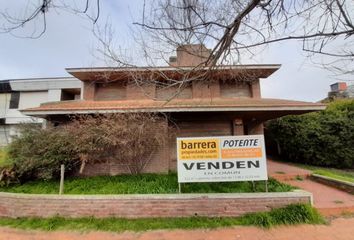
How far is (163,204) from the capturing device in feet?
19.6

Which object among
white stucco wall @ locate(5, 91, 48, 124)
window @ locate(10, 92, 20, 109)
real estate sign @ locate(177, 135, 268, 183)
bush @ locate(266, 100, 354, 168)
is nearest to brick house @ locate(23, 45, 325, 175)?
real estate sign @ locate(177, 135, 268, 183)

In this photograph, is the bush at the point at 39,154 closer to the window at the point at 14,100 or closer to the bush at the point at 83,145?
the bush at the point at 83,145

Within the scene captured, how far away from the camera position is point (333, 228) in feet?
17.6

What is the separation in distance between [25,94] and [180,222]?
2237cm

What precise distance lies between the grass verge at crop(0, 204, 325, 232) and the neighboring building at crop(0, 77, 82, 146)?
17206 millimetres

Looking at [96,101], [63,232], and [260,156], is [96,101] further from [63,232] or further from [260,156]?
[260,156]

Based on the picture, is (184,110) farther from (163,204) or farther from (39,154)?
(39,154)

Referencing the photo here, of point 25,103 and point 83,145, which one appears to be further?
point 25,103

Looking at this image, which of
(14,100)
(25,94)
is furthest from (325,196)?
(14,100)

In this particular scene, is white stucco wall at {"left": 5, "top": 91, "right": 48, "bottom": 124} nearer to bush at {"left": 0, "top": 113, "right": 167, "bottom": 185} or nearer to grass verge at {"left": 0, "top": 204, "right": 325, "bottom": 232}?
bush at {"left": 0, "top": 113, "right": 167, "bottom": 185}

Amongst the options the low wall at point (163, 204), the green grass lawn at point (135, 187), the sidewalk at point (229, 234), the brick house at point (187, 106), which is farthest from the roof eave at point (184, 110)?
the sidewalk at point (229, 234)

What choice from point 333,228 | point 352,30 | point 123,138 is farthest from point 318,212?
point 123,138

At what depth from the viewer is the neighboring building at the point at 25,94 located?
21.2 m

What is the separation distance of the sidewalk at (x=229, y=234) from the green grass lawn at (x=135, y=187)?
1382 mm
